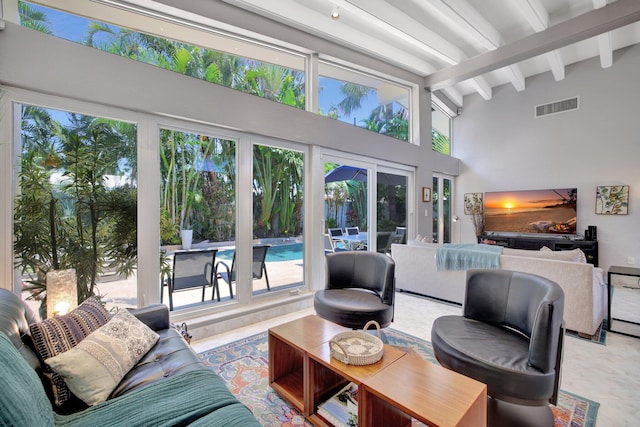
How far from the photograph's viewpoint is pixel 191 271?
302 centimetres

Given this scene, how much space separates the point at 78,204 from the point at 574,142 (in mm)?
7763

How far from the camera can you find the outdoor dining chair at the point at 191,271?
2.91 m

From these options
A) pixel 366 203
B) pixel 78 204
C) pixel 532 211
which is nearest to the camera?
pixel 78 204

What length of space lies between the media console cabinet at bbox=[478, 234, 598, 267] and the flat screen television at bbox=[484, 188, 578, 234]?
23cm

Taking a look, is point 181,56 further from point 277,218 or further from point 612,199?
point 612,199

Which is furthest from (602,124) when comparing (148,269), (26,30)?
(26,30)

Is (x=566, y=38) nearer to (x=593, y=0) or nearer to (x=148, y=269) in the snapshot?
(x=593, y=0)

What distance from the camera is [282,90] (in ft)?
12.3

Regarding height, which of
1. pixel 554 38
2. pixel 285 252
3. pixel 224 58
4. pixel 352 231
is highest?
pixel 554 38

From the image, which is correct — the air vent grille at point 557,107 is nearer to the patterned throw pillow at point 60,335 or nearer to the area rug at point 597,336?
the area rug at point 597,336

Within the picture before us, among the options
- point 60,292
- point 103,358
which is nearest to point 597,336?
point 103,358

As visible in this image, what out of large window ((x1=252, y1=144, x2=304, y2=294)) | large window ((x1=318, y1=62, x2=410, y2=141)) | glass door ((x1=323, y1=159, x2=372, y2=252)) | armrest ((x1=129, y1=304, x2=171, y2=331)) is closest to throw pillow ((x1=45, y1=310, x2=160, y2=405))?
armrest ((x1=129, y1=304, x2=171, y2=331))

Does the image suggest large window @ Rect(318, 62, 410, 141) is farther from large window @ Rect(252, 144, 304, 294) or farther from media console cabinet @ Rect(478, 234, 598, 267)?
media console cabinet @ Rect(478, 234, 598, 267)

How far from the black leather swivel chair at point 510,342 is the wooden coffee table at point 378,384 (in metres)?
0.30
